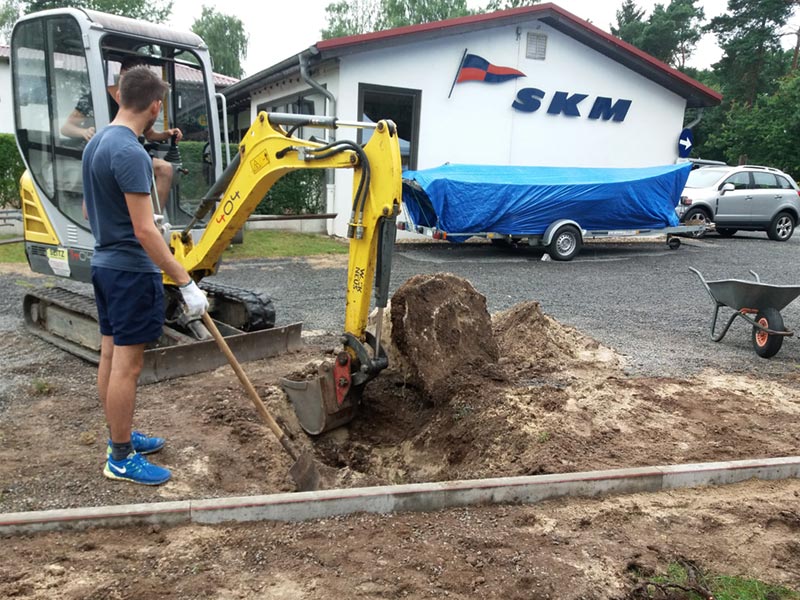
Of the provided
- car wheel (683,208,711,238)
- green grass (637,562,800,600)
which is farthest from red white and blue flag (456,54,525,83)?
green grass (637,562,800,600)

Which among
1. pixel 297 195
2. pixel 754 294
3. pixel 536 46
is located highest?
pixel 536 46

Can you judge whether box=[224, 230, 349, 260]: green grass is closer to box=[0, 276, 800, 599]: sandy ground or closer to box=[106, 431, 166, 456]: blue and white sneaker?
box=[0, 276, 800, 599]: sandy ground

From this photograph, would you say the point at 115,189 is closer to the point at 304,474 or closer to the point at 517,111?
the point at 304,474

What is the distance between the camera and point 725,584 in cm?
270

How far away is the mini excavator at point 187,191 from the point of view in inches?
162

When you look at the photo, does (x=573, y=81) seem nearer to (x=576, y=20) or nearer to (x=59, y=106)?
(x=576, y=20)

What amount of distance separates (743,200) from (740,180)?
543 mm

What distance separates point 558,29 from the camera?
15.2 metres

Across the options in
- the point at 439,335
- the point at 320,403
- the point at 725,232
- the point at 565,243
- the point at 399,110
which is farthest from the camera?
the point at 725,232

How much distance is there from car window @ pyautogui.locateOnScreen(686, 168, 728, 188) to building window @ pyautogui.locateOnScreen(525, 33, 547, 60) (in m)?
5.01

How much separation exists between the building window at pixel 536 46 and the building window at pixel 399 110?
3051 mm

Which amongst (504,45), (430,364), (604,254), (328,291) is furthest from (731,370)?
(504,45)

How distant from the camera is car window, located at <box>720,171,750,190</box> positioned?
53.8ft

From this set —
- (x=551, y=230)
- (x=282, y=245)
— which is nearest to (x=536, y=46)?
(x=551, y=230)
